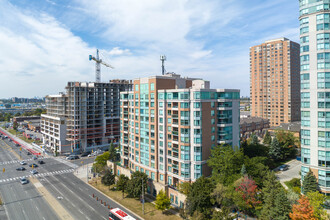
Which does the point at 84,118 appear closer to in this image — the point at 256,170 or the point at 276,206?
the point at 256,170

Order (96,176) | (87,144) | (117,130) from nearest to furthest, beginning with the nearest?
(96,176) < (87,144) < (117,130)

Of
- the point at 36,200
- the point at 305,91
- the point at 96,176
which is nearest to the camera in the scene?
the point at 305,91

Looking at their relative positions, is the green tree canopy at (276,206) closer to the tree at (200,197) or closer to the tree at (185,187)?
the tree at (200,197)

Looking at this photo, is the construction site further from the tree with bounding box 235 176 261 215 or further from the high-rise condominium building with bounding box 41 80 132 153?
the tree with bounding box 235 176 261 215

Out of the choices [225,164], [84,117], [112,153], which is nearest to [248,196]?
[225,164]

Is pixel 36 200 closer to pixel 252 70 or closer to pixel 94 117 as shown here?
pixel 94 117

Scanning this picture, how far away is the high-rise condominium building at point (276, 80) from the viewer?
15675 centimetres

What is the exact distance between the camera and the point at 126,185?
67.9 m

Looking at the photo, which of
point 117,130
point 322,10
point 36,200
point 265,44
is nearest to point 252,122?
point 265,44

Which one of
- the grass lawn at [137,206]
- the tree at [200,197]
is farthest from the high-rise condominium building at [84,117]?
the tree at [200,197]

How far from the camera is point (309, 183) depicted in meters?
53.3

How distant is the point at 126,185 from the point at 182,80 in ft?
133

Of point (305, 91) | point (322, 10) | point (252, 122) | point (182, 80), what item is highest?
point (322, 10)

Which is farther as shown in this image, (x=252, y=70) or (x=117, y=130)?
(x=252, y=70)
